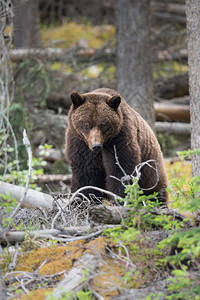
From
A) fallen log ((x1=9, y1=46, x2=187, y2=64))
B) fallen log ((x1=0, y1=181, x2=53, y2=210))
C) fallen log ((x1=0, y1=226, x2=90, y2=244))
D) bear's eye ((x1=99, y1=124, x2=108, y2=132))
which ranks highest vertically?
fallen log ((x1=9, y1=46, x2=187, y2=64))

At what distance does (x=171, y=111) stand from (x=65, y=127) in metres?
2.71

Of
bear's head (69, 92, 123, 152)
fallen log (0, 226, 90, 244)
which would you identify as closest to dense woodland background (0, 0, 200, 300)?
fallen log (0, 226, 90, 244)

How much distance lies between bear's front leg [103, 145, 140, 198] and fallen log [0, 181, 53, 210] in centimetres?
79

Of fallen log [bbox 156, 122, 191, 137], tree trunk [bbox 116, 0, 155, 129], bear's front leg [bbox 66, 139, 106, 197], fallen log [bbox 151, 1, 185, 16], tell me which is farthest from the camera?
fallen log [bbox 151, 1, 185, 16]

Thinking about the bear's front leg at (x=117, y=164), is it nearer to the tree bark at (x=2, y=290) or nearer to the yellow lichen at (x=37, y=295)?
the yellow lichen at (x=37, y=295)

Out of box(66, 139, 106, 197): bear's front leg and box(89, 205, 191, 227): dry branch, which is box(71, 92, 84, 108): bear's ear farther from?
box(89, 205, 191, 227): dry branch

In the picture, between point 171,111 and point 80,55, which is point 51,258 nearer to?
point 171,111

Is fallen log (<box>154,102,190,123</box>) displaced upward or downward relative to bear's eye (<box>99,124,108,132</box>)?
downward

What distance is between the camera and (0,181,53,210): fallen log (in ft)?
15.9

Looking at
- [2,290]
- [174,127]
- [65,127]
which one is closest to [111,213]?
[2,290]

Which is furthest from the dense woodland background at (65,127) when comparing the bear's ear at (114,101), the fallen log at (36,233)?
the bear's ear at (114,101)

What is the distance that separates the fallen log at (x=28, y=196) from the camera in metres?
4.85

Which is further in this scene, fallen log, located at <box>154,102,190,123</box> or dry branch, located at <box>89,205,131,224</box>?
fallen log, located at <box>154,102,190,123</box>

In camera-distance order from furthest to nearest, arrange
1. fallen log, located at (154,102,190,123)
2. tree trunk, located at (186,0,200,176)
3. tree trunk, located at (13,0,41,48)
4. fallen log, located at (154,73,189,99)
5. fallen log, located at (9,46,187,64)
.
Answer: tree trunk, located at (13,0,41,48)
fallen log, located at (154,73,189,99)
fallen log, located at (154,102,190,123)
fallen log, located at (9,46,187,64)
tree trunk, located at (186,0,200,176)
